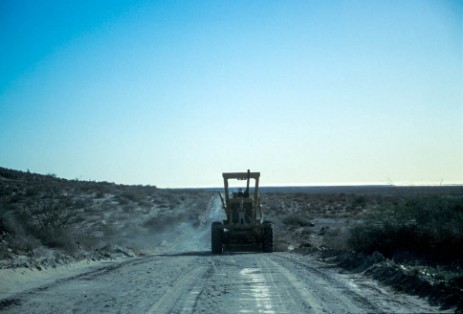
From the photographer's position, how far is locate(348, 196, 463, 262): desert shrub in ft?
57.0

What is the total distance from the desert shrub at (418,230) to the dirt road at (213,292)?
11.3 ft

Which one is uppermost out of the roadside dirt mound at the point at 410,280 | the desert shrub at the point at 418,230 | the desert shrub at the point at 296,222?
the desert shrub at the point at 418,230

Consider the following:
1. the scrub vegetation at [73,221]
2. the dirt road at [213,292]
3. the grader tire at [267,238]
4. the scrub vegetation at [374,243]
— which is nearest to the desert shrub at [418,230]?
the scrub vegetation at [374,243]

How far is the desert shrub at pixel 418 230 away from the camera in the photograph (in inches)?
684

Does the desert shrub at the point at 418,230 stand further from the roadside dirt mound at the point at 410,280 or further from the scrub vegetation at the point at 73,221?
the scrub vegetation at the point at 73,221

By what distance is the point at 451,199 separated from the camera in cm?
1977

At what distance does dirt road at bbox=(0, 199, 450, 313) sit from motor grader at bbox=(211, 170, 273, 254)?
693 centimetres

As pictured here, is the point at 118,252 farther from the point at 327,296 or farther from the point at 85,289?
the point at 327,296

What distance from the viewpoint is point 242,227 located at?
82.3 ft

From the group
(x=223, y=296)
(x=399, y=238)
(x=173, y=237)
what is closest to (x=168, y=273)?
(x=223, y=296)

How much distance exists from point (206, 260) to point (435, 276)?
1020 centimetres

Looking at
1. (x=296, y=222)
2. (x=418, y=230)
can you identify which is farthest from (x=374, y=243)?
(x=296, y=222)

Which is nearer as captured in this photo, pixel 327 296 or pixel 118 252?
pixel 327 296

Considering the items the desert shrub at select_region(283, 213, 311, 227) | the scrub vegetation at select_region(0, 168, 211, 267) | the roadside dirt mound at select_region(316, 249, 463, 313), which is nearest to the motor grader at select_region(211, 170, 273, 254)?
the scrub vegetation at select_region(0, 168, 211, 267)
